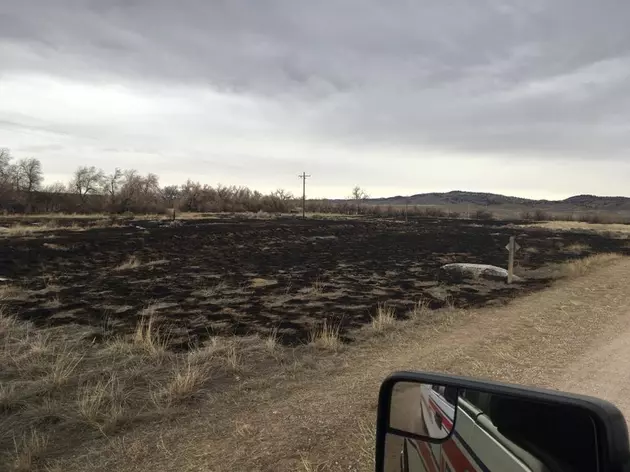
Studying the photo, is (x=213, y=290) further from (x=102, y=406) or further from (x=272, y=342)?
(x=102, y=406)

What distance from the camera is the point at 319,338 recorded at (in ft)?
24.8

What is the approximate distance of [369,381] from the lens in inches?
219

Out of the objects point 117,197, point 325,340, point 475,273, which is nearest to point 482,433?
point 325,340

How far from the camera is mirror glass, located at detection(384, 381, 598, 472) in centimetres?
122

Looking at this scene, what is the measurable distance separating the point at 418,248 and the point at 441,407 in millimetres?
27185

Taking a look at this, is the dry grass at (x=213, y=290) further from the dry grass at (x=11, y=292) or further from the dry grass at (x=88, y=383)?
the dry grass at (x=11, y=292)

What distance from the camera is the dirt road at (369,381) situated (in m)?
3.84

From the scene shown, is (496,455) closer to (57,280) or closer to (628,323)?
(628,323)

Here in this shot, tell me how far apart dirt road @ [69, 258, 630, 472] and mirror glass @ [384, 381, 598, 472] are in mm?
1711

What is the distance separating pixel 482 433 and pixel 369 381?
4.11m

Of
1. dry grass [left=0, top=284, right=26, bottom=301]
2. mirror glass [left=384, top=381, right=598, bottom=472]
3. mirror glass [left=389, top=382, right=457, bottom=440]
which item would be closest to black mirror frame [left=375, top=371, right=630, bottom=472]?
mirror glass [left=384, top=381, right=598, bottom=472]

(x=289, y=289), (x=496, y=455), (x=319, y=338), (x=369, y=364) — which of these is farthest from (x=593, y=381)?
(x=289, y=289)

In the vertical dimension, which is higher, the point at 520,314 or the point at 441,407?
the point at 441,407

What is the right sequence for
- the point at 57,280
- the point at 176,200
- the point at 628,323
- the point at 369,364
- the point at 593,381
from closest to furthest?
1. the point at 593,381
2. the point at 369,364
3. the point at 628,323
4. the point at 57,280
5. the point at 176,200
